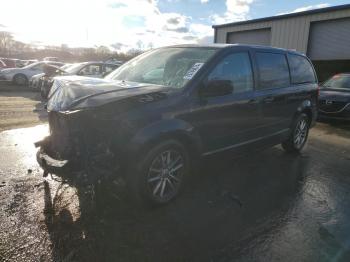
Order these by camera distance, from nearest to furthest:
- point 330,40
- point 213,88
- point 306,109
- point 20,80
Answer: point 213,88, point 306,109, point 330,40, point 20,80

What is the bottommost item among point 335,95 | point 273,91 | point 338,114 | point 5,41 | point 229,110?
point 338,114

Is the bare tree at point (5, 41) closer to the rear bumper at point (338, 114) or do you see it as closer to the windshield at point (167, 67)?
the rear bumper at point (338, 114)

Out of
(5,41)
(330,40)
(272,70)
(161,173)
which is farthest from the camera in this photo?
(5,41)

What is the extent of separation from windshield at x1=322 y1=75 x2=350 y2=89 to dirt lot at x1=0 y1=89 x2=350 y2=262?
661 centimetres

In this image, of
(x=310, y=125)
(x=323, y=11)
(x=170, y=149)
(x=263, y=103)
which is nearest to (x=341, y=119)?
(x=310, y=125)

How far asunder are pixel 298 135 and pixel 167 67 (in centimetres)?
341

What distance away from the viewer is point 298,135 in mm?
6484

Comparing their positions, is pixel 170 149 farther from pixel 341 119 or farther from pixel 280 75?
pixel 341 119

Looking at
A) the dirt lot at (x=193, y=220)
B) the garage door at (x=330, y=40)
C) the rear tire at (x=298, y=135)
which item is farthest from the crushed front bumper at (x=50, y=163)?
the garage door at (x=330, y=40)

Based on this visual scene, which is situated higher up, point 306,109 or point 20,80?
point 306,109

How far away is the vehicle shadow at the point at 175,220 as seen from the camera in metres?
3.00

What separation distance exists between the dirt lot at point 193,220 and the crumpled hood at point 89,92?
2.79 ft

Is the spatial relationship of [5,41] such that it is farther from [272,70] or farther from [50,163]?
[50,163]

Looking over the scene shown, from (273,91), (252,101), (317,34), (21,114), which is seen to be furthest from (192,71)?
(317,34)
